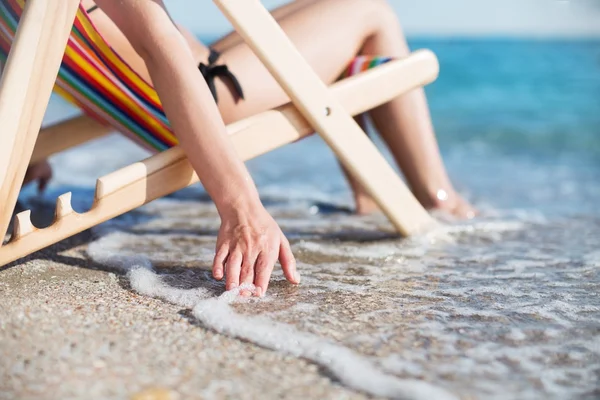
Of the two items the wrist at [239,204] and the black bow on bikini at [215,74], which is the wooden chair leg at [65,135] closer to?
the black bow on bikini at [215,74]

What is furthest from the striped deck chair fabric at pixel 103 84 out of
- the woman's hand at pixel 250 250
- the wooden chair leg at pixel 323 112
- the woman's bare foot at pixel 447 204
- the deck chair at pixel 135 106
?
the woman's bare foot at pixel 447 204

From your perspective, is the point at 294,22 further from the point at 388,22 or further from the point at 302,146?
the point at 302,146

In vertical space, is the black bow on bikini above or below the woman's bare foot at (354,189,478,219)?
above

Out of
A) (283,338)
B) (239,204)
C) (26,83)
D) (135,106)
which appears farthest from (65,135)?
(283,338)

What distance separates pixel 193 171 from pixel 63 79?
41 cm

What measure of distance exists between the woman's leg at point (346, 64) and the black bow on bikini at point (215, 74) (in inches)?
0.9

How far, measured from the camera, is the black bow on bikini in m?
1.83

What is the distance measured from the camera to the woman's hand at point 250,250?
1.45 m

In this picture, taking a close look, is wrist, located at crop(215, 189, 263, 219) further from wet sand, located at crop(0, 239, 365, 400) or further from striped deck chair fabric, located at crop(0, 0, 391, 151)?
striped deck chair fabric, located at crop(0, 0, 391, 151)

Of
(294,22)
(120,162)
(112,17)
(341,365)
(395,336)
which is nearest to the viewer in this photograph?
(341,365)

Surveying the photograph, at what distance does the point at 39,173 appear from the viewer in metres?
2.46

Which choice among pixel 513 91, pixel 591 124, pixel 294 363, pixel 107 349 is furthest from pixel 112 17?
pixel 513 91

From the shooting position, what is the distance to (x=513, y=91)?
10211 mm

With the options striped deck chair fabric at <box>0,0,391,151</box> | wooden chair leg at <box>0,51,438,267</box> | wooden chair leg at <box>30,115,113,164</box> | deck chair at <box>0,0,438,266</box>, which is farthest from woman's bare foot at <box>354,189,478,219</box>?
wooden chair leg at <box>30,115,113,164</box>
